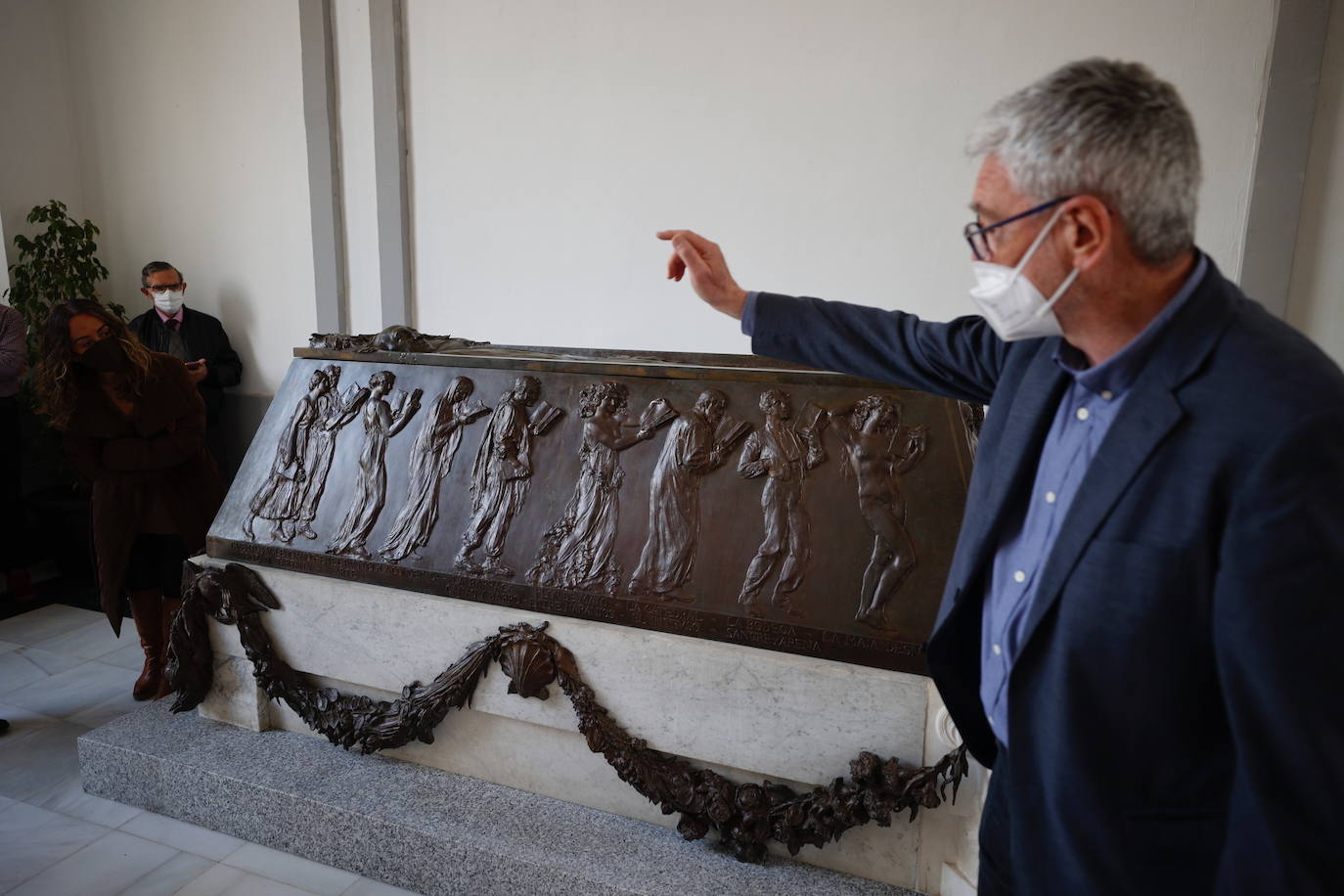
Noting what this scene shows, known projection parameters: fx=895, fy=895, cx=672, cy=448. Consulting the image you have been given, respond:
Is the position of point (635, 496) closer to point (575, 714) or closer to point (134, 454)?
point (575, 714)

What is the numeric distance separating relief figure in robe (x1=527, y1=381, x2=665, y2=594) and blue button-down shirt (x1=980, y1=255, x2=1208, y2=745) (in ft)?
3.99

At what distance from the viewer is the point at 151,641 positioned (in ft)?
11.6

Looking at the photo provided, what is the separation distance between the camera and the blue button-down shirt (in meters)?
1.07

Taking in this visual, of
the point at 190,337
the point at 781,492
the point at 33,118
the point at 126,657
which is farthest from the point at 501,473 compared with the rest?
the point at 33,118

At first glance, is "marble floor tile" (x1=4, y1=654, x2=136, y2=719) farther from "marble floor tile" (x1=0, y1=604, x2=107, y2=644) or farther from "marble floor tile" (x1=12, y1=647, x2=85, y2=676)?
"marble floor tile" (x1=0, y1=604, x2=107, y2=644)

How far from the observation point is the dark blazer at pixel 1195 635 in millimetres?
910

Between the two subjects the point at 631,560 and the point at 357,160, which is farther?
the point at 357,160

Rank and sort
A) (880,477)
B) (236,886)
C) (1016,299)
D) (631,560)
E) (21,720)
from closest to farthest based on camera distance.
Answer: (1016,299), (880,477), (631,560), (236,886), (21,720)

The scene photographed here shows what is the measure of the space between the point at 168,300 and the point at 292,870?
3.82m

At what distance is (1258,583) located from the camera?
0.91 metres

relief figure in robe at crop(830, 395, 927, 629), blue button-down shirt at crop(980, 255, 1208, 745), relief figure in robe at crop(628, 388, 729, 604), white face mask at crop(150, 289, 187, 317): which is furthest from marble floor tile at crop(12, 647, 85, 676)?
blue button-down shirt at crop(980, 255, 1208, 745)

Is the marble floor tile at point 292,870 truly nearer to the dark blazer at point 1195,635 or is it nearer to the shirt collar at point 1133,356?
the dark blazer at point 1195,635

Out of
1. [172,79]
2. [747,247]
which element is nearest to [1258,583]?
[747,247]

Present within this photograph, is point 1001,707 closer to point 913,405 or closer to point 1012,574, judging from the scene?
point 1012,574
